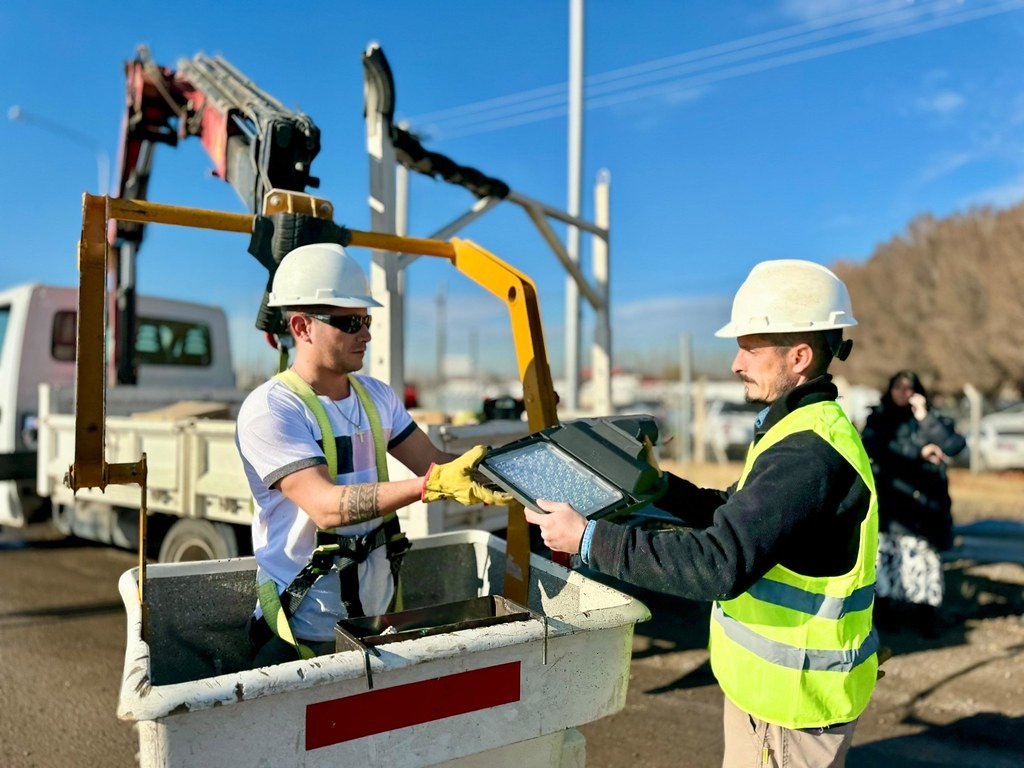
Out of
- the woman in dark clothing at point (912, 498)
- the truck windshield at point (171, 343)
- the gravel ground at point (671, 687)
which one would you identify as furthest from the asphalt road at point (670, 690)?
the truck windshield at point (171, 343)

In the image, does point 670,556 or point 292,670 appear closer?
point 292,670

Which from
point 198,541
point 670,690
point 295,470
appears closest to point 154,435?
point 198,541

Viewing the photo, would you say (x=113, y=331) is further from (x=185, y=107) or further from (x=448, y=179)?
(x=448, y=179)

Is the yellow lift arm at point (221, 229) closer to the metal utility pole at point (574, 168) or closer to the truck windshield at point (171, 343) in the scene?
the truck windshield at point (171, 343)

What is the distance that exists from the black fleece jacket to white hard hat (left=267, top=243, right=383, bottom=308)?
3.39 feet

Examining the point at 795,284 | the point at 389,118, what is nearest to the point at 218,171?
the point at 389,118

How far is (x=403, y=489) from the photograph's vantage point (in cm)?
204

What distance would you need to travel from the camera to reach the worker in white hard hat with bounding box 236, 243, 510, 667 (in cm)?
207

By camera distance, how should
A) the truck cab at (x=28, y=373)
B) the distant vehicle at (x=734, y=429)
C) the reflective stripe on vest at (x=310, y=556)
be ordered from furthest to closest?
the distant vehicle at (x=734, y=429), the truck cab at (x=28, y=373), the reflective stripe on vest at (x=310, y=556)

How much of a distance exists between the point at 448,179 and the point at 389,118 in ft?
3.44

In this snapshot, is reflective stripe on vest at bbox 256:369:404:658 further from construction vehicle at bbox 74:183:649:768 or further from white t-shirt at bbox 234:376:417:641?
construction vehicle at bbox 74:183:649:768

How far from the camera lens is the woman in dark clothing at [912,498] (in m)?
5.31

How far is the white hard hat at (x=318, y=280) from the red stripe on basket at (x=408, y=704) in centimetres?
110

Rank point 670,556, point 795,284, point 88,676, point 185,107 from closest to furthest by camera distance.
Result: 1. point 670,556
2. point 795,284
3. point 88,676
4. point 185,107
